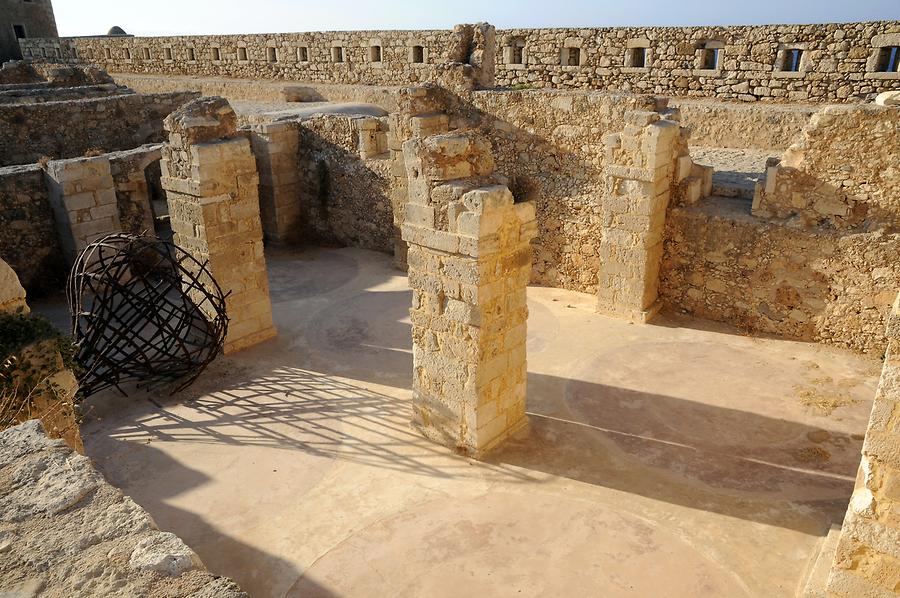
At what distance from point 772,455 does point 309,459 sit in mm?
4925

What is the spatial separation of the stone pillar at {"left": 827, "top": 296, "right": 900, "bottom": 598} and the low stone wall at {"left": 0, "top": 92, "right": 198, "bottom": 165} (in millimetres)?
15141

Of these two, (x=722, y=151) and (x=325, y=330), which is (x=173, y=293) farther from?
(x=722, y=151)

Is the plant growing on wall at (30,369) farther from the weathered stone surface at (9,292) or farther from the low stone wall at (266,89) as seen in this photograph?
the low stone wall at (266,89)

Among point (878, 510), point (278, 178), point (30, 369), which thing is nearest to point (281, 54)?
point (278, 178)

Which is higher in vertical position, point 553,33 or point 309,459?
point 553,33

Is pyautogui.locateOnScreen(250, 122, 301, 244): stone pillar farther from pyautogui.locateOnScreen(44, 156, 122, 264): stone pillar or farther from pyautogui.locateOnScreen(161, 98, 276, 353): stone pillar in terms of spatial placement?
pyautogui.locateOnScreen(161, 98, 276, 353): stone pillar

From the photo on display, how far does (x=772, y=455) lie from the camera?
698cm

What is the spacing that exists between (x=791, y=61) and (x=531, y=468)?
12.6 m

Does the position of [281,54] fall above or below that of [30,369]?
above

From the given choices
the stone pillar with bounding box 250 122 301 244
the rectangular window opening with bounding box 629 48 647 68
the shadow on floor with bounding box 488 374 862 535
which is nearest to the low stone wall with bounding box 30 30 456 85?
the rectangular window opening with bounding box 629 48 647 68

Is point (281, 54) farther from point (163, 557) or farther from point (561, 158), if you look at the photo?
point (163, 557)

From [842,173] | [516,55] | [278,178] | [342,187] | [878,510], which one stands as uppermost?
[516,55]

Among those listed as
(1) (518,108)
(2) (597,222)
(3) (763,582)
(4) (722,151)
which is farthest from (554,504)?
(4) (722,151)

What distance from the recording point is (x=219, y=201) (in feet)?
29.3
